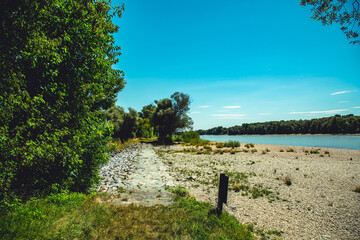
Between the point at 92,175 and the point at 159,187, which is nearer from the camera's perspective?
the point at 92,175

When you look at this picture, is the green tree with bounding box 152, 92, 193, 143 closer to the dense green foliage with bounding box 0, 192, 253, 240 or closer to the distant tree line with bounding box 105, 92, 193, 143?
the distant tree line with bounding box 105, 92, 193, 143

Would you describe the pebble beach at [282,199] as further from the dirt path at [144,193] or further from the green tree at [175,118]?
the green tree at [175,118]

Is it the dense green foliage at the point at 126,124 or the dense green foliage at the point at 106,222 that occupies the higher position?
the dense green foliage at the point at 126,124

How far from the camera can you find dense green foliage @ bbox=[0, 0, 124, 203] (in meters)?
3.14

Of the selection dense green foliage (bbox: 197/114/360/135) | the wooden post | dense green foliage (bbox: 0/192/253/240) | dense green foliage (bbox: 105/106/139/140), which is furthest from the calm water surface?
dense green foliage (bbox: 0/192/253/240)

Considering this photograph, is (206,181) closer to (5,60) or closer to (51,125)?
(51,125)

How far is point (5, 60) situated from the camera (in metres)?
3.06

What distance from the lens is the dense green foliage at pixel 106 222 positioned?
332 centimetres

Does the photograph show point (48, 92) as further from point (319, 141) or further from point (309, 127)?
point (309, 127)

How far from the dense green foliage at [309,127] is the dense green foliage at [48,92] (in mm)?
99207

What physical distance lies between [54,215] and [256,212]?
615 centimetres

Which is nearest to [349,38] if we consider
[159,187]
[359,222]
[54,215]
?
[359,222]

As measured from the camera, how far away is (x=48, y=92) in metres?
4.18

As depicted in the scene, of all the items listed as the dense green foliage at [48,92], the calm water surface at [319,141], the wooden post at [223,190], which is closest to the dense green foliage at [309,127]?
the calm water surface at [319,141]
